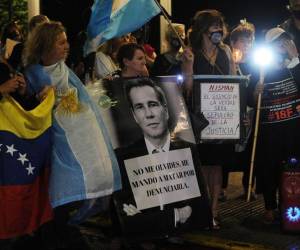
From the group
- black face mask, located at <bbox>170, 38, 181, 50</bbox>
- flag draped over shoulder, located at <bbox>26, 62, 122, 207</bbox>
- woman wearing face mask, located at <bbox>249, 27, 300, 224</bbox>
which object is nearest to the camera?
flag draped over shoulder, located at <bbox>26, 62, 122, 207</bbox>

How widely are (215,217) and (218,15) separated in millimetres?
2083

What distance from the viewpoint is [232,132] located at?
5.93m

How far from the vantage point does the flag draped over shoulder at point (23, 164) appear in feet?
16.0

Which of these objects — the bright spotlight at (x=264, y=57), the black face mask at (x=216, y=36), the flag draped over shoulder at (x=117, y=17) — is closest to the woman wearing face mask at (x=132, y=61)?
the flag draped over shoulder at (x=117, y=17)

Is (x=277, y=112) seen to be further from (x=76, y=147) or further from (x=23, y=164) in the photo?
(x=23, y=164)

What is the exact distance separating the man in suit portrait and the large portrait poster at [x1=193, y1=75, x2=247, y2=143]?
424mm

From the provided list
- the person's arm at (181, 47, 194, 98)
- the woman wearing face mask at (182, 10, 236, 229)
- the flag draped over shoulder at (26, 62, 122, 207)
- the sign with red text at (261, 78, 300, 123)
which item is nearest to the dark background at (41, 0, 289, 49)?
the woman wearing face mask at (182, 10, 236, 229)

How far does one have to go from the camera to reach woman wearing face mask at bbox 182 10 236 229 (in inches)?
235

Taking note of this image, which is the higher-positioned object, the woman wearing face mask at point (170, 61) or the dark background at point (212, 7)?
the dark background at point (212, 7)

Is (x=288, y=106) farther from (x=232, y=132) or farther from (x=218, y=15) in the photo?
(x=218, y=15)

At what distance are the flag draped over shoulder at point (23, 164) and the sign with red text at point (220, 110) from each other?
1625 millimetres

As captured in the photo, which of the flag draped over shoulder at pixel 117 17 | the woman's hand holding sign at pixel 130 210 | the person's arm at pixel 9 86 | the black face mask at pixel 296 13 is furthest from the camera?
the black face mask at pixel 296 13

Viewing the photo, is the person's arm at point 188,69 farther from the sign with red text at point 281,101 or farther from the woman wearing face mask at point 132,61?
the sign with red text at point 281,101

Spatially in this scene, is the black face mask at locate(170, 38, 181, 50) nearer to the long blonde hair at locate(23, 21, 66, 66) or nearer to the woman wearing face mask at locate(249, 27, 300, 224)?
the woman wearing face mask at locate(249, 27, 300, 224)
